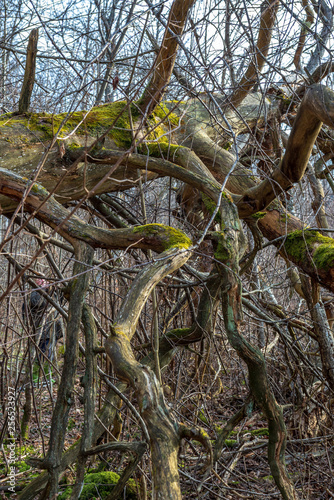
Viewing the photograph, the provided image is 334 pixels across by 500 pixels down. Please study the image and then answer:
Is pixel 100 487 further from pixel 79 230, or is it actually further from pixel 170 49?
pixel 170 49

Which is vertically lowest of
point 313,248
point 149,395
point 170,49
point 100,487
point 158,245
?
point 100,487

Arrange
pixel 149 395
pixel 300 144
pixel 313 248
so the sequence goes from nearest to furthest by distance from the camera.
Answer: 1. pixel 149 395
2. pixel 300 144
3. pixel 313 248

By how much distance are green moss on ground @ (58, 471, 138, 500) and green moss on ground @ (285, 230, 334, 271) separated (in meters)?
2.32

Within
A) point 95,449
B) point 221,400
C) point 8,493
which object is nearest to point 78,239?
point 95,449

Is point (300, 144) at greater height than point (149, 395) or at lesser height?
greater

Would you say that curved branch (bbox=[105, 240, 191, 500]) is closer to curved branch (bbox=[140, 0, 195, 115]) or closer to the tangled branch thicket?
the tangled branch thicket

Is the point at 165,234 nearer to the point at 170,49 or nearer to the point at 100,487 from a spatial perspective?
the point at 170,49

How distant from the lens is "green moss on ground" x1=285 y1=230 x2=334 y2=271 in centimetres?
316

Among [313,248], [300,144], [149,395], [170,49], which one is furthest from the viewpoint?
[313,248]

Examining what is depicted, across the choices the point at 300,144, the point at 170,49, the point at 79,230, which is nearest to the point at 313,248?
the point at 300,144

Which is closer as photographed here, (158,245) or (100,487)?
(158,245)

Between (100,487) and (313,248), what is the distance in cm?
260

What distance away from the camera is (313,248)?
333 centimetres

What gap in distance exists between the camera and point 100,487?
3.39 metres
